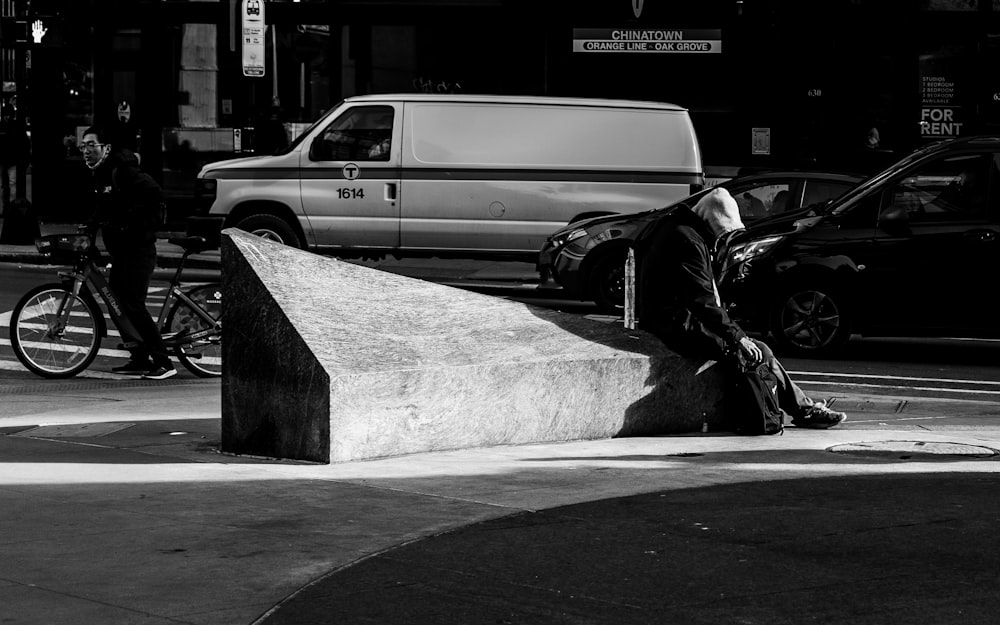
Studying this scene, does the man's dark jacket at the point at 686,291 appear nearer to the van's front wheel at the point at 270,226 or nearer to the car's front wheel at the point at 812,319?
the car's front wheel at the point at 812,319

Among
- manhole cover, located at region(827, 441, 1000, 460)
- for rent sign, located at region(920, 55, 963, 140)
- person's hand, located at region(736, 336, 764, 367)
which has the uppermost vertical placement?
for rent sign, located at region(920, 55, 963, 140)

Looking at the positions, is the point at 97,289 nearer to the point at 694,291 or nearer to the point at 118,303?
the point at 118,303

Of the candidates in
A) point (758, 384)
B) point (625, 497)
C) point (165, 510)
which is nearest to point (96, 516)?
point (165, 510)

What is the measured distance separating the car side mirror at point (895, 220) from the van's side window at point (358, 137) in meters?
6.45

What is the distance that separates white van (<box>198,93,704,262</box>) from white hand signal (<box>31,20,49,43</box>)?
19.2 ft

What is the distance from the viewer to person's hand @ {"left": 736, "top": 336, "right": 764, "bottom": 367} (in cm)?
915

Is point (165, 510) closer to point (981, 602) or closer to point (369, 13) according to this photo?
point (981, 602)

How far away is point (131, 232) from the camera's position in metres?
12.1

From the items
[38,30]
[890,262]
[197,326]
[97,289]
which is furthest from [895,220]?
[38,30]

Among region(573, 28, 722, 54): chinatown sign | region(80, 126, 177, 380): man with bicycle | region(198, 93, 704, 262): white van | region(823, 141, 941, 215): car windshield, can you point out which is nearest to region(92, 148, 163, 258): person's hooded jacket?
region(80, 126, 177, 380): man with bicycle

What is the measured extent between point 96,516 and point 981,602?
3515 millimetres

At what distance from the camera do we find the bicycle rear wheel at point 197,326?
12.1m

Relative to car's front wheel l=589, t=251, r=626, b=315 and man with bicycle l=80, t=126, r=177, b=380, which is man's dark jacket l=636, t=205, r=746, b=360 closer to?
man with bicycle l=80, t=126, r=177, b=380

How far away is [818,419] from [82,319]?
18.5 feet
